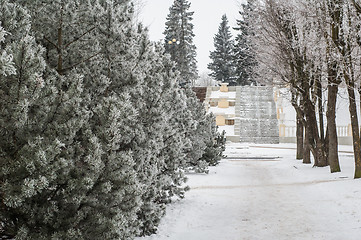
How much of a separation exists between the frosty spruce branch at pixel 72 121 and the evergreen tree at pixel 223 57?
5193cm

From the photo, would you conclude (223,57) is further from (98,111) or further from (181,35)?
(98,111)

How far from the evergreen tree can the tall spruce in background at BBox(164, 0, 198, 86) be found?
3931 millimetres

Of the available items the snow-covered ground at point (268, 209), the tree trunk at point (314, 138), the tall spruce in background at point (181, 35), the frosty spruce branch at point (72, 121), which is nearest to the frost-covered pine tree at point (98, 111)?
the frosty spruce branch at point (72, 121)

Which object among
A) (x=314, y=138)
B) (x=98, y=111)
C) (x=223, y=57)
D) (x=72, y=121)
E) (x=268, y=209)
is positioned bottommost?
(x=268, y=209)

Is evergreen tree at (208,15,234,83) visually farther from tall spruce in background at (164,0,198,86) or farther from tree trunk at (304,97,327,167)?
tree trunk at (304,97,327,167)

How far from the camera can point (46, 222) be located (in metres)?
3.62

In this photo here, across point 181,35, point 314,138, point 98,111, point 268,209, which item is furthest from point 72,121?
point 181,35

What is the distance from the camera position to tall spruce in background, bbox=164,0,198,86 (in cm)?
5259

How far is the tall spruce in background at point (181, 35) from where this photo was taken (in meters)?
52.6

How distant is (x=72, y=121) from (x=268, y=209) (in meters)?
5.51

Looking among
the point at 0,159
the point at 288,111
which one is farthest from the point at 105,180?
the point at 288,111

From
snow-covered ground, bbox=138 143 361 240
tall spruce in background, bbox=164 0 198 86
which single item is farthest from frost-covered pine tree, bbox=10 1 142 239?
tall spruce in background, bbox=164 0 198 86

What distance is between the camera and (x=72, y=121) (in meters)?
3.60

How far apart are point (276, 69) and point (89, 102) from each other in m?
13.8
